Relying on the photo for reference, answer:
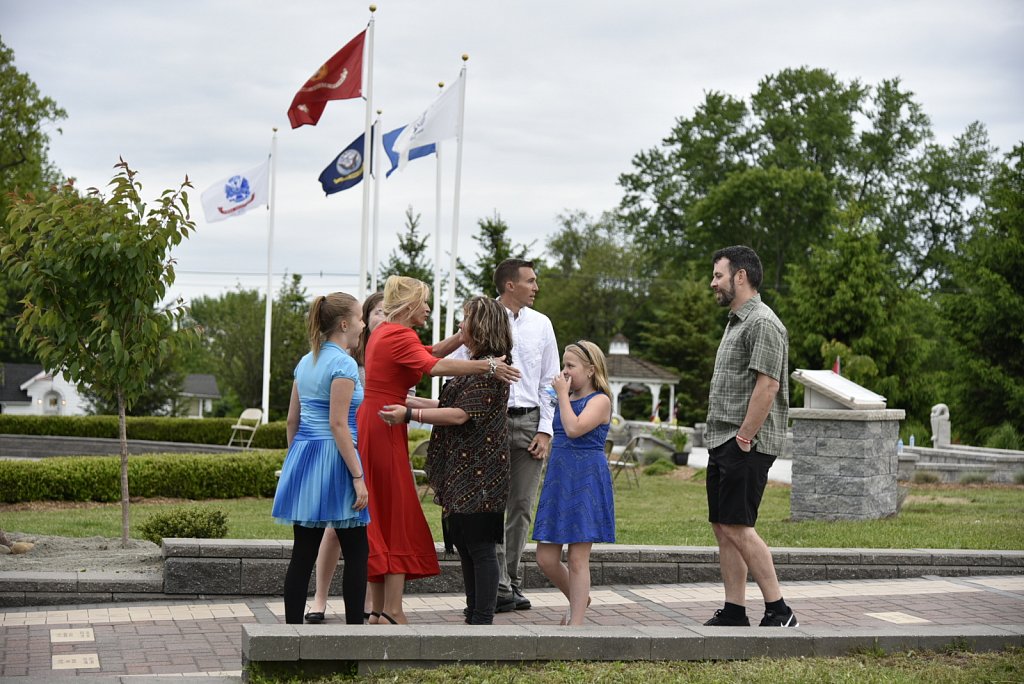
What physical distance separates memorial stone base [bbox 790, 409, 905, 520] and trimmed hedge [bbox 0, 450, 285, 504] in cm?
902

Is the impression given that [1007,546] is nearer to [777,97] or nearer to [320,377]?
[320,377]

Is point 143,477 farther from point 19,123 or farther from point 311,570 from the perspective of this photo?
point 19,123

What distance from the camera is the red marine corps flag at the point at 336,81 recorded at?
1875cm

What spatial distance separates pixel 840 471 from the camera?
10250mm

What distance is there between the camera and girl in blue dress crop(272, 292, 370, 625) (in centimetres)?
510

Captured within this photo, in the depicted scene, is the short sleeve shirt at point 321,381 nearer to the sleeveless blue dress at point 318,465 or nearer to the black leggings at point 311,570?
the sleeveless blue dress at point 318,465

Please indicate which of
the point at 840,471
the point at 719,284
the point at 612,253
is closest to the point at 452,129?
the point at 840,471

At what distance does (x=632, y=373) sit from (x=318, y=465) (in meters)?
35.5

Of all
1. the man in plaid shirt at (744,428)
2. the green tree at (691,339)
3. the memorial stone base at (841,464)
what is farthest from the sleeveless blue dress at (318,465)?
the green tree at (691,339)

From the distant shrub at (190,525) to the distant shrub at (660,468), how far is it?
14.3 metres

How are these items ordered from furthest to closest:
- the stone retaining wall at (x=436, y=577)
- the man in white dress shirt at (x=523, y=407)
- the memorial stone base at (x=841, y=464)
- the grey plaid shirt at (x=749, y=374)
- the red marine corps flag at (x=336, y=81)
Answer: the red marine corps flag at (x=336, y=81)
the memorial stone base at (x=841, y=464)
the stone retaining wall at (x=436, y=577)
the man in white dress shirt at (x=523, y=407)
the grey plaid shirt at (x=749, y=374)

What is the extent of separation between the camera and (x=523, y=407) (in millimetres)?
6234

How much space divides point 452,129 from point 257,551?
1517 centimetres

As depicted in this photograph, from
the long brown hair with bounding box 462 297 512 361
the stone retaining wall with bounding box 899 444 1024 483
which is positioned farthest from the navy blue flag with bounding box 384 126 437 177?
the long brown hair with bounding box 462 297 512 361
